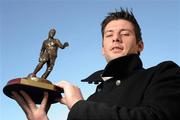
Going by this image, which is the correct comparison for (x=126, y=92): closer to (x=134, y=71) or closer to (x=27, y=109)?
(x=134, y=71)

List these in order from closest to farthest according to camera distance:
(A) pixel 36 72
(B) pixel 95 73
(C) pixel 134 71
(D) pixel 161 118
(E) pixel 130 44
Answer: (D) pixel 161 118 < (C) pixel 134 71 < (E) pixel 130 44 < (B) pixel 95 73 < (A) pixel 36 72

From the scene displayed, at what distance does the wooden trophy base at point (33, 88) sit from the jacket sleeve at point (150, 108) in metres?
0.91

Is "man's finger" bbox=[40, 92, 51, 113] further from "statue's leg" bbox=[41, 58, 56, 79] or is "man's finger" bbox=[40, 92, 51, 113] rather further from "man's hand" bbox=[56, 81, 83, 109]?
"statue's leg" bbox=[41, 58, 56, 79]

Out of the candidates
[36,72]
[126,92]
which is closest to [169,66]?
[126,92]

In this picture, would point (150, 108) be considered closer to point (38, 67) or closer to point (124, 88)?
point (124, 88)

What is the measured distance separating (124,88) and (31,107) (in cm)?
98

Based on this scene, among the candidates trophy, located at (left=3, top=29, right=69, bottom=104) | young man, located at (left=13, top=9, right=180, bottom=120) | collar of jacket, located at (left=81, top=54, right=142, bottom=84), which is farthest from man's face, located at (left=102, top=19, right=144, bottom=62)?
trophy, located at (left=3, top=29, right=69, bottom=104)

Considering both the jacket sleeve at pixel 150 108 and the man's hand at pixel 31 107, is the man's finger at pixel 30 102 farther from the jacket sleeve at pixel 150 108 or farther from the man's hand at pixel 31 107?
the jacket sleeve at pixel 150 108

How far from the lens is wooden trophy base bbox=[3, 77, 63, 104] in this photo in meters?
3.85

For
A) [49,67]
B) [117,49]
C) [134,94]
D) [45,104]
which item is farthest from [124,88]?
[49,67]

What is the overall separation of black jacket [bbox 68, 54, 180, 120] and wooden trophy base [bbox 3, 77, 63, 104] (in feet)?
1.35

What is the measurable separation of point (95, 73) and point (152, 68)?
0.87m

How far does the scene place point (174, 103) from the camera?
2922mm

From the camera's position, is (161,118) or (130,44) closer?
(161,118)
